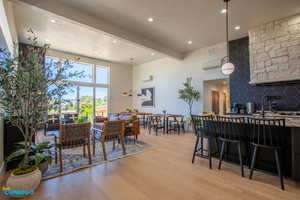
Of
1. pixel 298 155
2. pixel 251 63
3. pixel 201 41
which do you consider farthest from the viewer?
pixel 201 41

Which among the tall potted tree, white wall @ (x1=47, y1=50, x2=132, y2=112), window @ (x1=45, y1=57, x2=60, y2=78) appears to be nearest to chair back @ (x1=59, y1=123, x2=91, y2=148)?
the tall potted tree

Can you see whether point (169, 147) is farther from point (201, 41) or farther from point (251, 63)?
point (201, 41)

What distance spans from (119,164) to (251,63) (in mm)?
5005

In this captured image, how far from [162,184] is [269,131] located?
1.83 meters

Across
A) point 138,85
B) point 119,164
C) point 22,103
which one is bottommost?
point 119,164

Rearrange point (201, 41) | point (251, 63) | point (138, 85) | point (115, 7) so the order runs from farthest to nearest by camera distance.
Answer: point (138, 85)
point (201, 41)
point (251, 63)
point (115, 7)

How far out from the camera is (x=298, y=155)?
2084 millimetres

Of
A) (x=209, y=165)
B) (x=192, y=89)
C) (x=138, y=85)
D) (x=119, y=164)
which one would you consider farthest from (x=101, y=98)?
(x=209, y=165)

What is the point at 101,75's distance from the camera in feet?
26.9

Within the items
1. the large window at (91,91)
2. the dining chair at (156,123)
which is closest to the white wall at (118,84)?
the large window at (91,91)

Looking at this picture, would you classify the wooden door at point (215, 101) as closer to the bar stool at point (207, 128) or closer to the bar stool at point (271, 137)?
the bar stool at point (207, 128)

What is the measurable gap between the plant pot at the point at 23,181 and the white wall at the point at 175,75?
5.79 m

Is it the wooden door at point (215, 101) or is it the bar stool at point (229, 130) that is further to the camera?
the wooden door at point (215, 101)

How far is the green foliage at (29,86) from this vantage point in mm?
1812
